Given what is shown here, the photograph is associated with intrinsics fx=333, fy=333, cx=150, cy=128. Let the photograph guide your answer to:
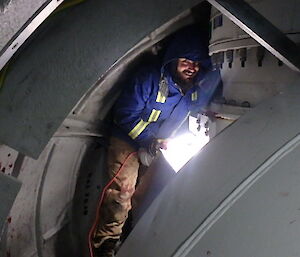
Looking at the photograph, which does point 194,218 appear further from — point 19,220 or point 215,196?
point 19,220

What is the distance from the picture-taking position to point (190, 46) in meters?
2.31

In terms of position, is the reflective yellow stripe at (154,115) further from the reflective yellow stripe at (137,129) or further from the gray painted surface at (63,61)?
the gray painted surface at (63,61)

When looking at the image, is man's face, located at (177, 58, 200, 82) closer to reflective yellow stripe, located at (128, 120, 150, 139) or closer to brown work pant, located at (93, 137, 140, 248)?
reflective yellow stripe, located at (128, 120, 150, 139)

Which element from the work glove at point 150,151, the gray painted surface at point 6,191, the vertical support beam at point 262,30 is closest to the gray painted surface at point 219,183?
the vertical support beam at point 262,30

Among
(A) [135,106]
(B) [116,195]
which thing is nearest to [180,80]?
(A) [135,106]

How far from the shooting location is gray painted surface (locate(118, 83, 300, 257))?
23.2 inches

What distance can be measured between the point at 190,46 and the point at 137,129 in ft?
2.44

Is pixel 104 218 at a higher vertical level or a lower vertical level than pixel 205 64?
lower

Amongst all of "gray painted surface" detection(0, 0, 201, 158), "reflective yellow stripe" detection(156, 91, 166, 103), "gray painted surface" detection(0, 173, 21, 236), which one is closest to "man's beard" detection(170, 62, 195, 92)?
"reflective yellow stripe" detection(156, 91, 166, 103)

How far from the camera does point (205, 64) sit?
2.41 meters

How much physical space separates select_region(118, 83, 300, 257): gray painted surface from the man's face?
5.83 feet

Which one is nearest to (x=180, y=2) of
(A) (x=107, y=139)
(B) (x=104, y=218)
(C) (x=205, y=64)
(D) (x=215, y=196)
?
(D) (x=215, y=196)

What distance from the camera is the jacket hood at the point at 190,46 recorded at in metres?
2.30

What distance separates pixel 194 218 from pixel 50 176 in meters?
1.78
